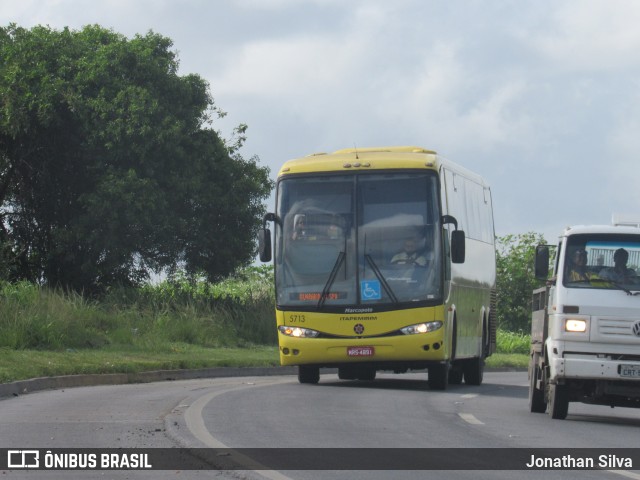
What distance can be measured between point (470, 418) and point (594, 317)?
2120 millimetres

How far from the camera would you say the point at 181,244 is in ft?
148

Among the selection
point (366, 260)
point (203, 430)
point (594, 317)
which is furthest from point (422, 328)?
point (203, 430)

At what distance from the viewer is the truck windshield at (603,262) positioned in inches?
658

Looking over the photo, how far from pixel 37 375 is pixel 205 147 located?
76.1 ft

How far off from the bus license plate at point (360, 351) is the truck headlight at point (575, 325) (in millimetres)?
6513

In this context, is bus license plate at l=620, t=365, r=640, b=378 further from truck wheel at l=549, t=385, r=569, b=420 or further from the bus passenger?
the bus passenger

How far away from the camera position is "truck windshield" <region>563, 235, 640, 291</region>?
1670cm

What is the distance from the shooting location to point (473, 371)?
28.0 metres

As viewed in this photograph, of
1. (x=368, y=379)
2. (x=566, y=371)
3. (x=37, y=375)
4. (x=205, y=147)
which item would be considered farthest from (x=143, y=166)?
(x=566, y=371)

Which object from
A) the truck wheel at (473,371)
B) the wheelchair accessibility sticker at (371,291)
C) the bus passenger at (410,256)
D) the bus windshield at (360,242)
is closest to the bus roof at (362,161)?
the bus windshield at (360,242)

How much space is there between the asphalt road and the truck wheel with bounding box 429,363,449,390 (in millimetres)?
930

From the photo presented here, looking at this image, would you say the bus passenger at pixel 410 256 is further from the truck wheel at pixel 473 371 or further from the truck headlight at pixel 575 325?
the truck headlight at pixel 575 325

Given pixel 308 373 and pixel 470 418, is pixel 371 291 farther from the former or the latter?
pixel 470 418
